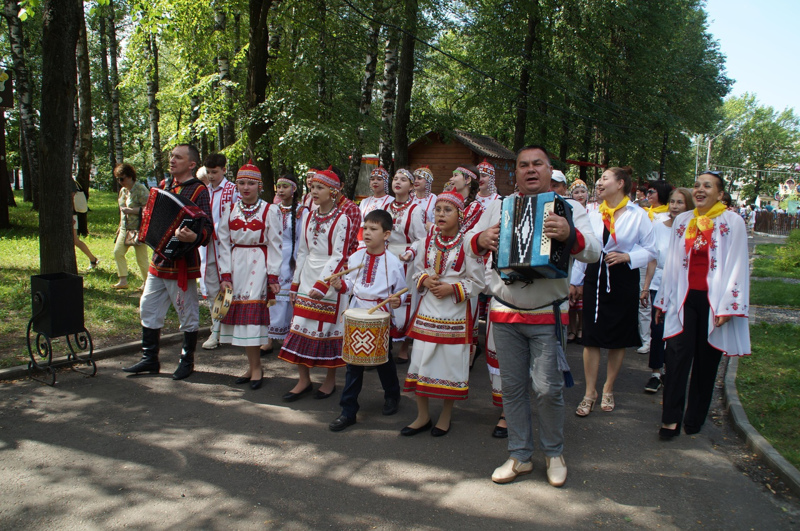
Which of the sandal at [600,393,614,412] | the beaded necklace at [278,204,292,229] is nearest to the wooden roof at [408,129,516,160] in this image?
the beaded necklace at [278,204,292,229]

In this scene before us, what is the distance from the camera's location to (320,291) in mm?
5473

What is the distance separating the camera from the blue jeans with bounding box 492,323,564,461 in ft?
13.5

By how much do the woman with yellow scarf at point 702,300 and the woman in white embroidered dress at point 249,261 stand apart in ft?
12.6

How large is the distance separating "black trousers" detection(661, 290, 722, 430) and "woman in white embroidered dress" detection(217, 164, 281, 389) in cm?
385

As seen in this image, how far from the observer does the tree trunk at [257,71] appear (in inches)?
473

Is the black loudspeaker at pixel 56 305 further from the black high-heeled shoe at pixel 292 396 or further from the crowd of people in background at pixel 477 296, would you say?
the black high-heeled shoe at pixel 292 396

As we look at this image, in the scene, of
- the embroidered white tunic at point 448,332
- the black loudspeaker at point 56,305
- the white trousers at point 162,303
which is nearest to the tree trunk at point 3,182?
the black loudspeaker at point 56,305

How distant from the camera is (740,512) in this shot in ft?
12.8

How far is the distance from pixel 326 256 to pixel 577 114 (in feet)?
79.2

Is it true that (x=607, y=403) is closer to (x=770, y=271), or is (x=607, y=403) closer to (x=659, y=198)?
(x=659, y=198)

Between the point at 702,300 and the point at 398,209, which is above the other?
the point at 398,209

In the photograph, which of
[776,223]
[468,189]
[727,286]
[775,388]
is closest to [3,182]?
[468,189]

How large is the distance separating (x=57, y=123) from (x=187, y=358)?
3.59m

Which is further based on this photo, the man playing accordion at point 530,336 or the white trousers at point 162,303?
the white trousers at point 162,303
